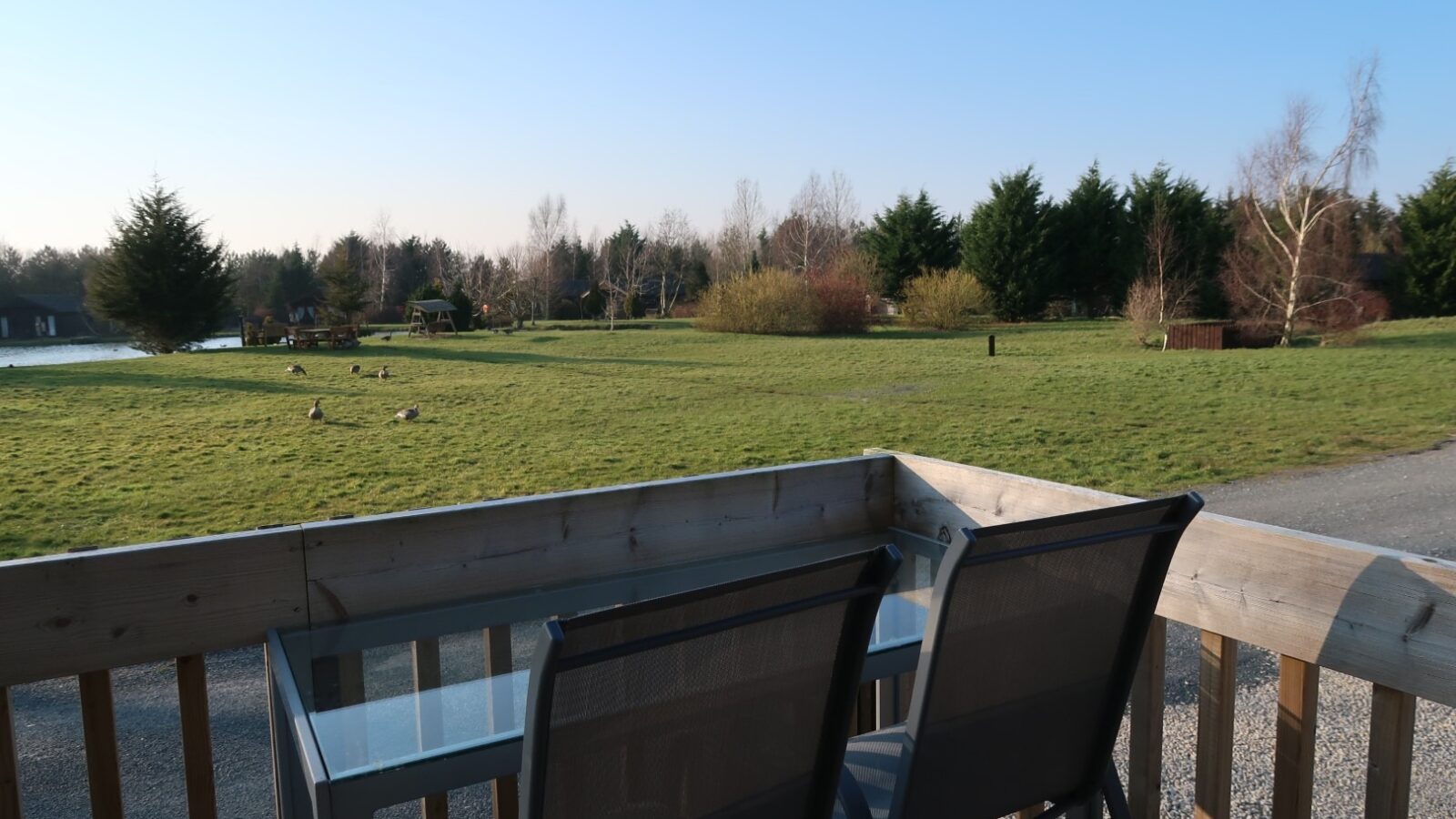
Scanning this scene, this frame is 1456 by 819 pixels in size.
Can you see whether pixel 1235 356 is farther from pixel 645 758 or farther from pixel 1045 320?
pixel 645 758

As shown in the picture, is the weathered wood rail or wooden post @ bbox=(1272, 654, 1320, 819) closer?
the weathered wood rail

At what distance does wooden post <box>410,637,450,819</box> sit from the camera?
1563 mm

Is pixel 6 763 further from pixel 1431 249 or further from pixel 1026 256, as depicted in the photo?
pixel 1431 249

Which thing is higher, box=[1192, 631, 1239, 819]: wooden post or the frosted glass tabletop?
the frosted glass tabletop

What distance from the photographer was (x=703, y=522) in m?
2.64

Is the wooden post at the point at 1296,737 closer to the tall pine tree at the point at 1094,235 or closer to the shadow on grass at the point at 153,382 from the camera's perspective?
the shadow on grass at the point at 153,382

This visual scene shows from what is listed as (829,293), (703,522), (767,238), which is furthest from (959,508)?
(767,238)

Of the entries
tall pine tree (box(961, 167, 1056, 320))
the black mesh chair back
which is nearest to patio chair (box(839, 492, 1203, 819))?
the black mesh chair back

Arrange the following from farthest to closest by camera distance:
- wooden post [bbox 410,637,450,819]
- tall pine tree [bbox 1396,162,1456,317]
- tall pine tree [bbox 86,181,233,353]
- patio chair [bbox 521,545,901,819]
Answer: tall pine tree [bbox 1396,162,1456,317]
tall pine tree [bbox 86,181,233,353]
wooden post [bbox 410,637,450,819]
patio chair [bbox 521,545,901,819]

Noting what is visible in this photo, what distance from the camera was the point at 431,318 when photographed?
117 feet

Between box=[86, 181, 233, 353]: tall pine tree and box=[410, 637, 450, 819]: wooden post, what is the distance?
108ft

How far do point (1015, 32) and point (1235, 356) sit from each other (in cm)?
1060

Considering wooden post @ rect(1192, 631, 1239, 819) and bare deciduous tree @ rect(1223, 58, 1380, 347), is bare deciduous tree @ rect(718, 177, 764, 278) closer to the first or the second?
bare deciduous tree @ rect(1223, 58, 1380, 347)

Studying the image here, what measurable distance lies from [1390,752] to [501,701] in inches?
61.2
